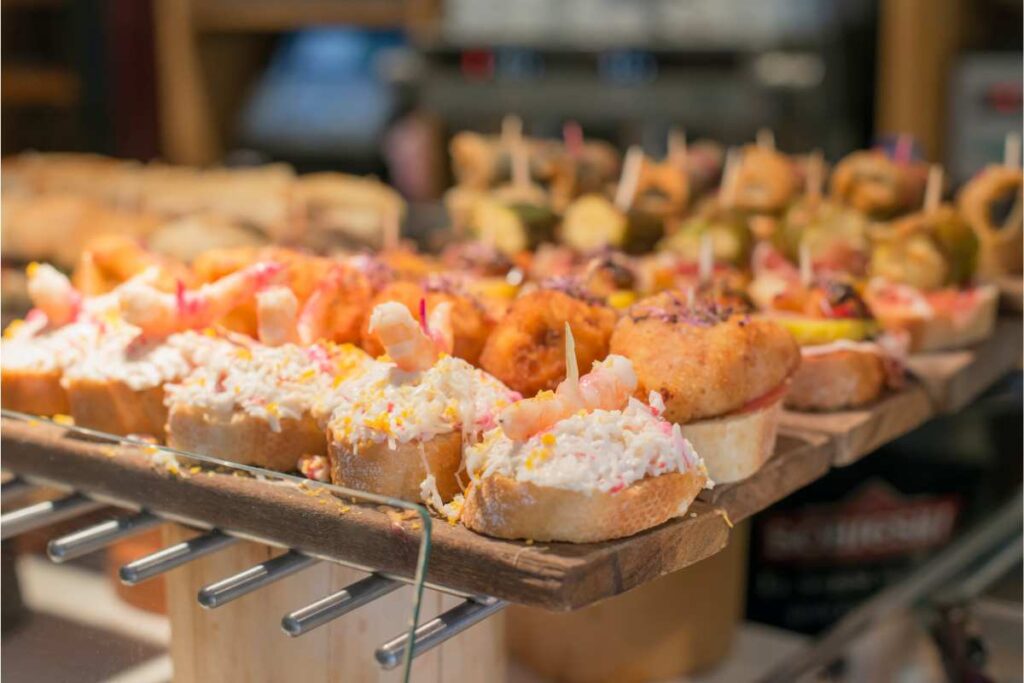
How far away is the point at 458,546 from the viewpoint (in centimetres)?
117

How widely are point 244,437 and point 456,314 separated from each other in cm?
30

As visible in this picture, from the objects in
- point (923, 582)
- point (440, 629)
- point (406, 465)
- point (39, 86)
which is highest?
point (39, 86)

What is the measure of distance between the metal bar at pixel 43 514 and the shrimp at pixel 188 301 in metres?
0.21

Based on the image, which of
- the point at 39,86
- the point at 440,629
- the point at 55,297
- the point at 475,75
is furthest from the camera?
the point at 39,86

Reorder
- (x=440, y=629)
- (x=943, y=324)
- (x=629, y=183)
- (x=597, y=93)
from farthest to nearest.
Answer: (x=597, y=93) < (x=629, y=183) < (x=943, y=324) < (x=440, y=629)

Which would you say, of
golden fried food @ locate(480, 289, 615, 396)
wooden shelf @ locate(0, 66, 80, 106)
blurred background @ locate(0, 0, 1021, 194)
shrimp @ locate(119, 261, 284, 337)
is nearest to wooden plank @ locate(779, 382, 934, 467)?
golden fried food @ locate(480, 289, 615, 396)

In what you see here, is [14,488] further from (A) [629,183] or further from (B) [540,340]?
(A) [629,183]

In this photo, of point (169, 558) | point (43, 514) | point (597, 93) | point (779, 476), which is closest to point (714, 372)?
point (779, 476)

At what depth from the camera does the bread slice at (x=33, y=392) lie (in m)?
1.60

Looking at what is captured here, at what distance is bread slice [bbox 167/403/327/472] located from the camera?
1.40 metres

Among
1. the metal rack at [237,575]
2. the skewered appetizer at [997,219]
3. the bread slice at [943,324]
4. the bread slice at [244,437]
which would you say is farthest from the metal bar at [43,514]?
the skewered appetizer at [997,219]

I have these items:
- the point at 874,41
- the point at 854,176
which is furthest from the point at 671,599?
the point at 874,41

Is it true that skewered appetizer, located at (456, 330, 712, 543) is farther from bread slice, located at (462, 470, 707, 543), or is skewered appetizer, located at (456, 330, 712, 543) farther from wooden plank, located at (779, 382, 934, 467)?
wooden plank, located at (779, 382, 934, 467)

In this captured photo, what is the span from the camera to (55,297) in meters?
1.67
